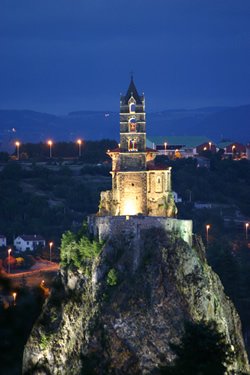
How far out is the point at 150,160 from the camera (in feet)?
239

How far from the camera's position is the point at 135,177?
71.2 metres

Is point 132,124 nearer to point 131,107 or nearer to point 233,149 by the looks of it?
point 131,107

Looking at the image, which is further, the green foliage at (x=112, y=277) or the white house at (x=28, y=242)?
the white house at (x=28, y=242)

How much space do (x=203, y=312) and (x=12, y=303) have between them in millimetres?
30286

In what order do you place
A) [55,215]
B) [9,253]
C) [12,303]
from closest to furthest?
[12,303], [9,253], [55,215]

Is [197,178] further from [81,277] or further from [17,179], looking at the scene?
[81,277]

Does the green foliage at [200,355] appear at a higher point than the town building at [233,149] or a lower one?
lower

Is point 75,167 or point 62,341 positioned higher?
point 75,167

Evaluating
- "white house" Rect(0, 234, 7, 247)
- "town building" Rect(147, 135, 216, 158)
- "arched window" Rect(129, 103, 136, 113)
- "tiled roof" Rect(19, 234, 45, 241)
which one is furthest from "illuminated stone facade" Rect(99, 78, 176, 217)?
"town building" Rect(147, 135, 216, 158)

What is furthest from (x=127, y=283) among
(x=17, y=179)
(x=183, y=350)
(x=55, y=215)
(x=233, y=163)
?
(x=233, y=163)

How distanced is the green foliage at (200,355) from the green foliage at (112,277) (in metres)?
15.0

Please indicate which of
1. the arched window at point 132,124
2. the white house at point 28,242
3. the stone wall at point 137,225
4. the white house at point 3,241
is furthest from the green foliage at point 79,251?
the white house at point 3,241

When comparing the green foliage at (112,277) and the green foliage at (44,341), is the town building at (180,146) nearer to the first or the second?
the green foliage at (44,341)

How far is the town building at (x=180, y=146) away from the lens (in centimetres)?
14938
